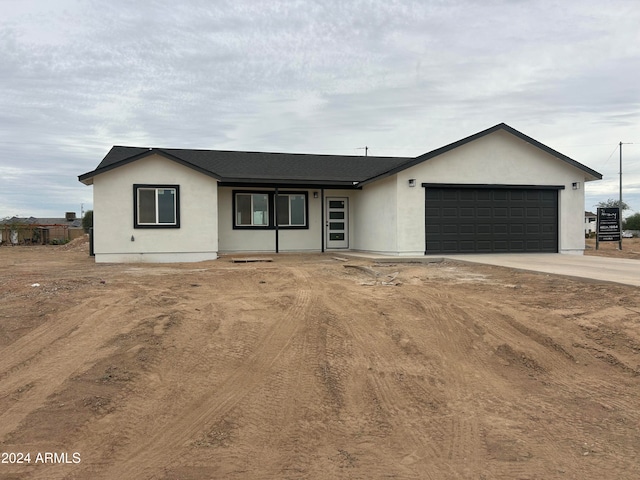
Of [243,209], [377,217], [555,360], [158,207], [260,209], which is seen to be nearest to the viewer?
[555,360]

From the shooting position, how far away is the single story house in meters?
14.6

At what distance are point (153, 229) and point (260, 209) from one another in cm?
431

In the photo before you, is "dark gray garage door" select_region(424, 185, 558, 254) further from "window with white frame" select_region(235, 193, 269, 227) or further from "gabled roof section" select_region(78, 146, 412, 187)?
"window with white frame" select_region(235, 193, 269, 227)

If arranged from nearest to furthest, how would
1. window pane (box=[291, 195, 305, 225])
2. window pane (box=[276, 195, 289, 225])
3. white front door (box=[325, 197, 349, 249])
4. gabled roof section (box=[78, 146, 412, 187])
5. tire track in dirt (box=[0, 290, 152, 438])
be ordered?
tire track in dirt (box=[0, 290, 152, 438])
gabled roof section (box=[78, 146, 412, 187])
window pane (box=[276, 195, 289, 225])
window pane (box=[291, 195, 305, 225])
white front door (box=[325, 197, 349, 249])

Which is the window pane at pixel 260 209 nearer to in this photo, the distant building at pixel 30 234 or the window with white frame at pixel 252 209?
the window with white frame at pixel 252 209

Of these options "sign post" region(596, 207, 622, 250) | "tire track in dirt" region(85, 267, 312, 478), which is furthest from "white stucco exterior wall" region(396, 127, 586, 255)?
"tire track in dirt" region(85, 267, 312, 478)

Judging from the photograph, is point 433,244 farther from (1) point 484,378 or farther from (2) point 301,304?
(1) point 484,378

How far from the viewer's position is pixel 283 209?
59.0 ft

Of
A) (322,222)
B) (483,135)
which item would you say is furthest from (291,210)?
(483,135)

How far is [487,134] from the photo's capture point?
15602 mm

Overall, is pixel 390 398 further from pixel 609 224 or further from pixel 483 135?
pixel 609 224

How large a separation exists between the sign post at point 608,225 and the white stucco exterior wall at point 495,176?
5751mm

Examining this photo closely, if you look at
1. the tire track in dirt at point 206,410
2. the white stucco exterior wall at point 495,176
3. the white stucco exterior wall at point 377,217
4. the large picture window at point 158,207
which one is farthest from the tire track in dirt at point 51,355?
the white stucco exterior wall at point 495,176

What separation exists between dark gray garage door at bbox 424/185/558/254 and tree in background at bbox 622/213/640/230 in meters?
65.8
